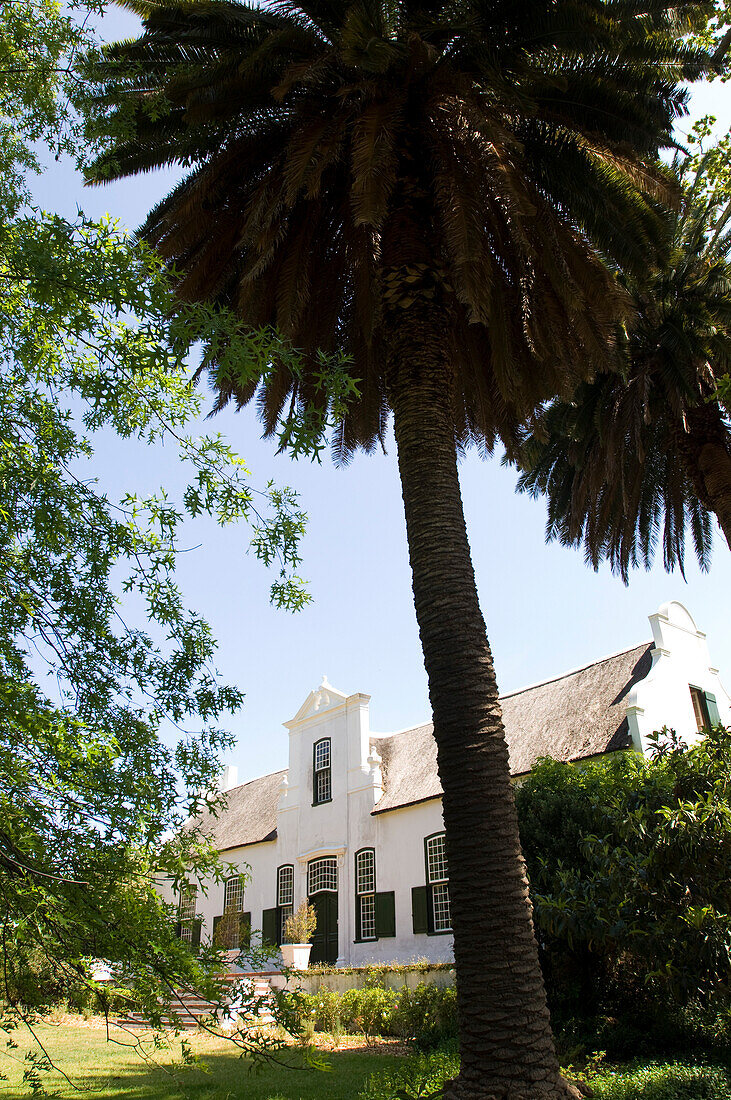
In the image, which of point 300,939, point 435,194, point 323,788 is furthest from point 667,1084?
point 323,788

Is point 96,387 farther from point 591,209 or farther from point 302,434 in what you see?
point 591,209

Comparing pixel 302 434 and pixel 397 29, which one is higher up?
pixel 397 29

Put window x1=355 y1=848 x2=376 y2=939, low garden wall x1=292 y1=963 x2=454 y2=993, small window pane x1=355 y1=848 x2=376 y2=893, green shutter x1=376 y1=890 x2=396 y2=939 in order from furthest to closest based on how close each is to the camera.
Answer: small window pane x1=355 y1=848 x2=376 y2=893 → window x1=355 y1=848 x2=376 y2=939 → green shutter x1=376 y1=890 x2=396 y2=939 → low garden wall x1=292 y1=963 x2=454 y2=993

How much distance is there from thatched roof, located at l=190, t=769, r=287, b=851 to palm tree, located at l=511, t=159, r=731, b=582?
15.8m

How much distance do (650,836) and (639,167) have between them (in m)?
7.79

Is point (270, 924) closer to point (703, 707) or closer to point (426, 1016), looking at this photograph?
point (426, 1016)

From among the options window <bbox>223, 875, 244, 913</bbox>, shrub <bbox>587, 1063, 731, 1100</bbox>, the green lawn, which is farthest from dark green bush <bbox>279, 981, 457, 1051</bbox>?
window <bbox>223, 875, 244, 913</bbox>

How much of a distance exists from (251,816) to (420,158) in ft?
83.0

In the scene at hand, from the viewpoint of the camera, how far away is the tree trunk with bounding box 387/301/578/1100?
614 centimetres

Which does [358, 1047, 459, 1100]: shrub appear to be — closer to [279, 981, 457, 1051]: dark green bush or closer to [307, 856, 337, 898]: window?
[279, 981, 457, 1051]: dark green bush

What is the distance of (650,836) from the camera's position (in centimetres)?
884

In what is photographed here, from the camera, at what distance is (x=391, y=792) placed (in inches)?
925

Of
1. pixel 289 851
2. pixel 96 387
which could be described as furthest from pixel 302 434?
pixel 289 851

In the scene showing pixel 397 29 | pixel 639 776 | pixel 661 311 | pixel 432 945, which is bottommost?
pixel 432 945
